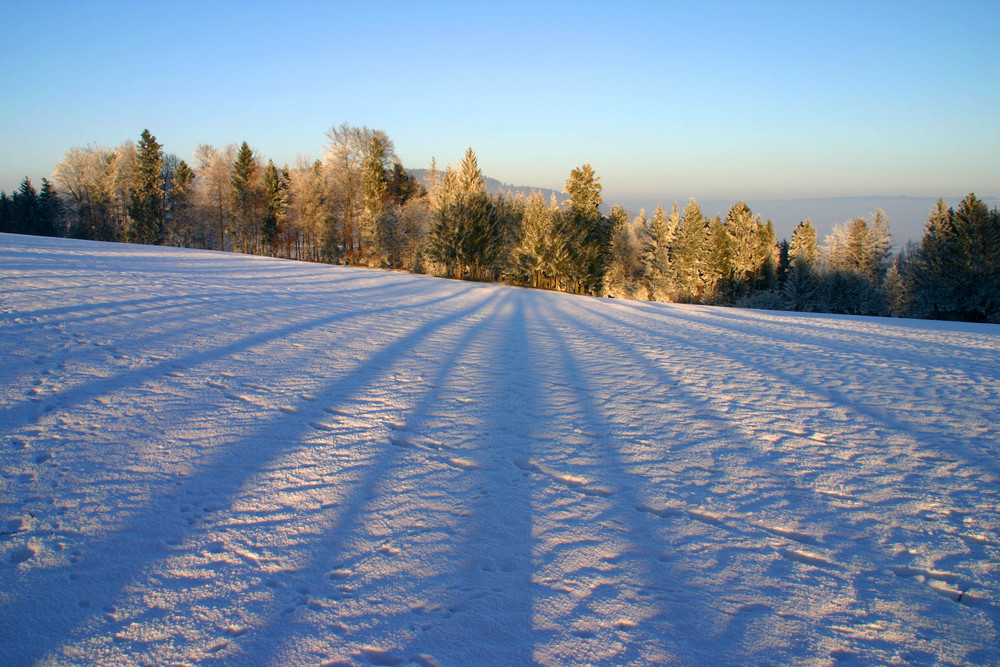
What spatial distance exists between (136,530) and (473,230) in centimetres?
3334

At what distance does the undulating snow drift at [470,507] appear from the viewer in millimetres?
2416

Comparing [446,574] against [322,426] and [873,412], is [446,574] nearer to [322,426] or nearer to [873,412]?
[322,426]

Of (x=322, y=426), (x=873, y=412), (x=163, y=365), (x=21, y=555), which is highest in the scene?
(x=163, y=365)

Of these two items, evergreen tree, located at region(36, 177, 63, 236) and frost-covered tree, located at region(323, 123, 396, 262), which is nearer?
frost-covered tree, located at region(323, 123, 396, 262)

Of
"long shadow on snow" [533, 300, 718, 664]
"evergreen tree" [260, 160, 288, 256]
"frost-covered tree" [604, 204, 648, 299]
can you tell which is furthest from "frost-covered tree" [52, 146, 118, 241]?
"long shadow on snow" [533, 300, 718, 664]

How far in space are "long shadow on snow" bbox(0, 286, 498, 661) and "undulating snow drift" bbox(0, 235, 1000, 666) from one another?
0.06 feet

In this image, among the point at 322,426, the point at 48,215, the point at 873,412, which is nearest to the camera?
the point at 322,426

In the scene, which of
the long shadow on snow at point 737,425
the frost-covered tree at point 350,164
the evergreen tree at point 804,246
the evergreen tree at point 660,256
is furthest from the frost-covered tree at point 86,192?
the evergreen tree at point 804,246

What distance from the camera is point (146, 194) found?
43906 mm

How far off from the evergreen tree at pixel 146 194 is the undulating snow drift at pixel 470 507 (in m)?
45.5

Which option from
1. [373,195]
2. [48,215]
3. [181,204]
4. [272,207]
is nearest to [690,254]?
[373,195]

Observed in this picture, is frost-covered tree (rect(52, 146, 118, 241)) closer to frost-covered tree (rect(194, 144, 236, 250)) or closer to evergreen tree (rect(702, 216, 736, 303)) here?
frost-covered tree (rect(194, 144, 236, 250))

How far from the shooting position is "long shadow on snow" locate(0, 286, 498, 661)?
7.53ft

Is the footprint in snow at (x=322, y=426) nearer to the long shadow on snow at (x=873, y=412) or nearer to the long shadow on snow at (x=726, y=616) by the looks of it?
the long shadow on snow at (x=726, y=616)
